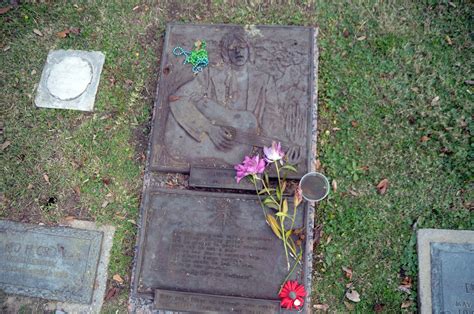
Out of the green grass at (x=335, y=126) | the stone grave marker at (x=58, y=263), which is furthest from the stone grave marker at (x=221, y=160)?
the stone grave marker at (x=58, y=263)

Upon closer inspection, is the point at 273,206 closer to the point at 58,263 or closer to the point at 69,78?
the point at 58,263

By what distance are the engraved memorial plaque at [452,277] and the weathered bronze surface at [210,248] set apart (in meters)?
0.92

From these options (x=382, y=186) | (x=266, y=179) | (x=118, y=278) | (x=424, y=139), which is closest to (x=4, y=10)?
(x=118, y=278)

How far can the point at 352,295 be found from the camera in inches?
112

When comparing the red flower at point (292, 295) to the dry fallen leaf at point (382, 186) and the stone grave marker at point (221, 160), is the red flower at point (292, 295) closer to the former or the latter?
the stone grave marker at point (221, 160)

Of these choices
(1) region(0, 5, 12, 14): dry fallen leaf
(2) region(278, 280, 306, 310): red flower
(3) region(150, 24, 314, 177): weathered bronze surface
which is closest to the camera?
(2) region(278, 280, 306, 310): red flower

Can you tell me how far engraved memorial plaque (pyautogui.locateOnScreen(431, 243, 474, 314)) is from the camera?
2.68 meters

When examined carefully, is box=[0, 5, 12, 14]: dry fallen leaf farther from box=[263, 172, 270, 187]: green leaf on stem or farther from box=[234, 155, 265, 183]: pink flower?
box=[263, 172, 270, 187]: green leaf on stem

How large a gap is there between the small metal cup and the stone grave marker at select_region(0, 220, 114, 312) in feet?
4.93

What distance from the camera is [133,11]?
362cm

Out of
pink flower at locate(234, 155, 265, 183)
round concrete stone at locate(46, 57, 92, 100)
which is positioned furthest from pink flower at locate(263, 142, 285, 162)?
round concrete stone at locate(46, 57, 92, 100)

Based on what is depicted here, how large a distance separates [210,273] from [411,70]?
2.17 metres

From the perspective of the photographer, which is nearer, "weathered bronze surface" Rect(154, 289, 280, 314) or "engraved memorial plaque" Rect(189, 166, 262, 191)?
"weathered bronze surface" Rect(154, 289, 280, 314)

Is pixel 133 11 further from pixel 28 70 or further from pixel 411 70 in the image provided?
pixel 411 70
